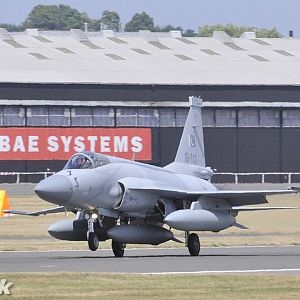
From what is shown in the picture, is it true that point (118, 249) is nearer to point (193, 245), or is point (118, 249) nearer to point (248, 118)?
point (193, 245)

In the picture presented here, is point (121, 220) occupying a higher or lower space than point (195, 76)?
lower

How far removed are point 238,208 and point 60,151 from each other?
123 ft

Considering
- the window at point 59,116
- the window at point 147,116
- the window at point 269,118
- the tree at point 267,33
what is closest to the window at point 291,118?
the window at point 269,118

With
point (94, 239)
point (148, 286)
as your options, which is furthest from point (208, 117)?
point (148, 286)

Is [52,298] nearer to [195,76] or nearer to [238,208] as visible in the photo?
[238,208]

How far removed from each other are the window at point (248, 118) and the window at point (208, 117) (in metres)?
1.67

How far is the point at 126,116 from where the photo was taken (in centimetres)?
7094

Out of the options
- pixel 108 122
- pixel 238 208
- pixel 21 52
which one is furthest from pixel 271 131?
pixel 238 208

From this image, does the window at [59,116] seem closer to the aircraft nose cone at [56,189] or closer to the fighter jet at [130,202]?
the fighter jet at [130,202]

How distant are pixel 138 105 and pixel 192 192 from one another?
→ 38913mm

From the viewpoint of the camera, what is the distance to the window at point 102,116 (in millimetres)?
70000

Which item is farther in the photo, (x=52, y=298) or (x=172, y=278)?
(x=172, y=278)

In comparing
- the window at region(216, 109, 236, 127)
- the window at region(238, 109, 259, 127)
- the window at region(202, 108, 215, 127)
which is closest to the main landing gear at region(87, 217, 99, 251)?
the window at region(202, 108, 215, 127)

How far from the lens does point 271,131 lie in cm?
7325
